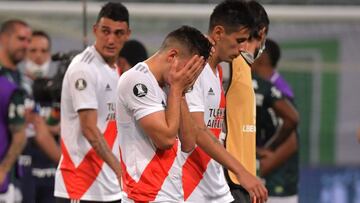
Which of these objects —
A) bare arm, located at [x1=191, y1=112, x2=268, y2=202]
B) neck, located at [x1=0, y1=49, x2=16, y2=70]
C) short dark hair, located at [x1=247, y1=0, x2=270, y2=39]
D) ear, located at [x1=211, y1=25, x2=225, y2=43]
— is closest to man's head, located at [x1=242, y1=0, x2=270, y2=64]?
short dark hair, located at [x1=247, y1=0, x2=270, y2=39]

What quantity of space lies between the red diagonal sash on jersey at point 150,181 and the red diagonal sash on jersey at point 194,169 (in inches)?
20.8

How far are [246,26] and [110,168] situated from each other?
1.88 m

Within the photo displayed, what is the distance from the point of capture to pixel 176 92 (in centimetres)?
651

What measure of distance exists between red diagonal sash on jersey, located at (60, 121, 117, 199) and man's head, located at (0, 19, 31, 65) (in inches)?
74.9

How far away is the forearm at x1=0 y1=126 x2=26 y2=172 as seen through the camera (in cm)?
953

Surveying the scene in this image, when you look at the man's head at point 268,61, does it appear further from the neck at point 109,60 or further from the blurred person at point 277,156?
the neck at point 109,60

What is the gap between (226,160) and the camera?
693 cm

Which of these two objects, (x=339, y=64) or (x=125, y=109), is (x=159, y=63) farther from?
(x=339, y=64)

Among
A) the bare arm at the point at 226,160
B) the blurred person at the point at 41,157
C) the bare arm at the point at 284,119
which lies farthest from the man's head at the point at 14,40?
the bare arm at the point at 226,160

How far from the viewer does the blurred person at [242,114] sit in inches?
300

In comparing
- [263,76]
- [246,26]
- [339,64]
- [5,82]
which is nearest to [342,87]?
Result: [339,64]

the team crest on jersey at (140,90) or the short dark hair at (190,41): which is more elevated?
the short dark hair at (190,41)

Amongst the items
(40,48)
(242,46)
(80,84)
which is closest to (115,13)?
(80,84)

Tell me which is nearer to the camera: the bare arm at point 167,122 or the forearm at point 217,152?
the bare arm at point 167,122
